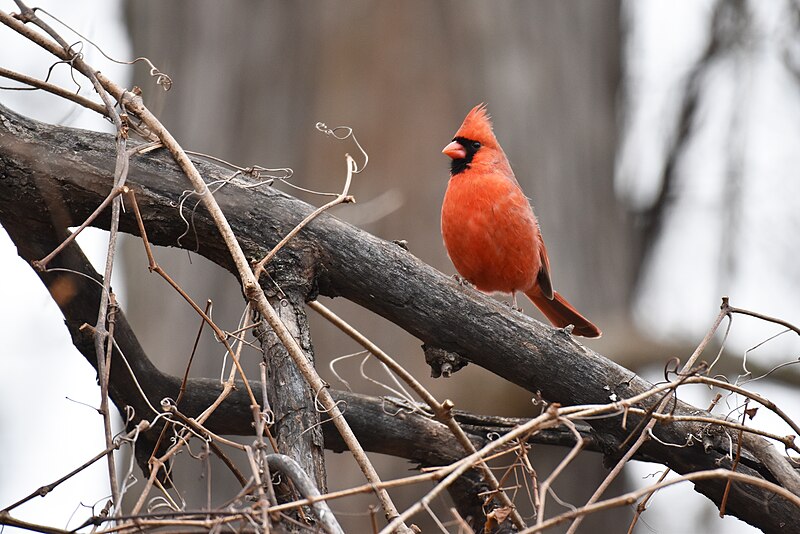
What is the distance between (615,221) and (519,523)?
433 cm

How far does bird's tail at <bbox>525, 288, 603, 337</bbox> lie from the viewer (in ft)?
13.5

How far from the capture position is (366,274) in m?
2.38

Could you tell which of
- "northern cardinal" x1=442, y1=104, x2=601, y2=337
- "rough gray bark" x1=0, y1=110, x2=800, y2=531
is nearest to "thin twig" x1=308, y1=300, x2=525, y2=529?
"rough gray bark" x1=0, y1=110, x2=800, y2=531

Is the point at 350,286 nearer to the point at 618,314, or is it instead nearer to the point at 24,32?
the point at 24,32

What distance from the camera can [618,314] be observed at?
5633 mm

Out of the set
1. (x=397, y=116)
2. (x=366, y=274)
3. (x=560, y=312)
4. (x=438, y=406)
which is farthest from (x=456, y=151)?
(x=438, y=406)

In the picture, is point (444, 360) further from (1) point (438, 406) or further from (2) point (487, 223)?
(2) point (487, 223)

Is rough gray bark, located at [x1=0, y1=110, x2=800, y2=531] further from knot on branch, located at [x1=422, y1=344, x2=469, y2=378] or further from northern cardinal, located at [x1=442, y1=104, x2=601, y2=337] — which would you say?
northern cardinal, located at [x1=442, y1=104, x2=601, y2=337]

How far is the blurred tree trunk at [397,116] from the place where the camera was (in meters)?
5.10

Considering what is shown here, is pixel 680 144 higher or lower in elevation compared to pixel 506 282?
higher

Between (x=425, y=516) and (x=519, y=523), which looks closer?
(x=519, y=523)

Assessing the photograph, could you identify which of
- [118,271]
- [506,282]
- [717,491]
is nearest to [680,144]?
[506,282]

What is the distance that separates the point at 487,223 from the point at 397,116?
→ 1789 mm

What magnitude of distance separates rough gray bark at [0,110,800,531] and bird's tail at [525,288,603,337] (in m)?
1.66
